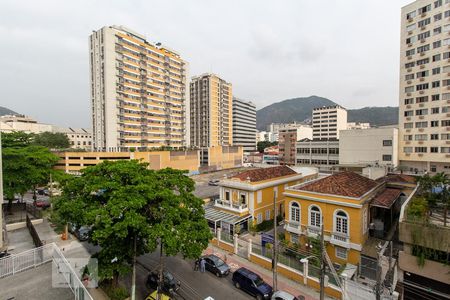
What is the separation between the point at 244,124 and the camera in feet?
451

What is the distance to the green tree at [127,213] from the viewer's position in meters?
11.8

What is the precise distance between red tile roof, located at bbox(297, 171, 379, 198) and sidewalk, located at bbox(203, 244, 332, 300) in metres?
8.03

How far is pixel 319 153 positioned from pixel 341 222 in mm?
43100

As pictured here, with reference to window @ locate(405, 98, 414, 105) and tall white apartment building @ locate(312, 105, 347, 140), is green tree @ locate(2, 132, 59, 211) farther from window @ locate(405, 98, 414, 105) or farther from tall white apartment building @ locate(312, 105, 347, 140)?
tall white apartment building @ locate(312, 105, 347, 140)

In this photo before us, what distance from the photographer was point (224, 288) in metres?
16.8

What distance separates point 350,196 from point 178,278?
15.5m

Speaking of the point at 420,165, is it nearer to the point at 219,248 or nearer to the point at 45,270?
the point at 219,248

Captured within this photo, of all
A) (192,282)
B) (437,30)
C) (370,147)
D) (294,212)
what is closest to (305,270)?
(294,212)

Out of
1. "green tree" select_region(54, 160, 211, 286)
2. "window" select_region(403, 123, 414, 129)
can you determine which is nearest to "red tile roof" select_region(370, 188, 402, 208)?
"green tree" select_region(54, 160, 211, 286)

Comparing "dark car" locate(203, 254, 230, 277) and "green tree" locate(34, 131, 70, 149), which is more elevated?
"green tree" locate(34, 131, 70, 149)

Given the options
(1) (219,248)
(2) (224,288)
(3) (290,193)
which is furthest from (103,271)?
(3) (290,193)

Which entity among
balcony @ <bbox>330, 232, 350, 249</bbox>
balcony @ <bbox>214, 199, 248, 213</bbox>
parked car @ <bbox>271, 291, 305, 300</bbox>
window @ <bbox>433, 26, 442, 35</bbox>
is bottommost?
parked car @ <bbox>271, 291, 305, 300</bbox>

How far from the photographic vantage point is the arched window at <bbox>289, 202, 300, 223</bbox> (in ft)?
72.6

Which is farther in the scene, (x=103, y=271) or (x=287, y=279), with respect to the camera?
(x=287, y=279)
